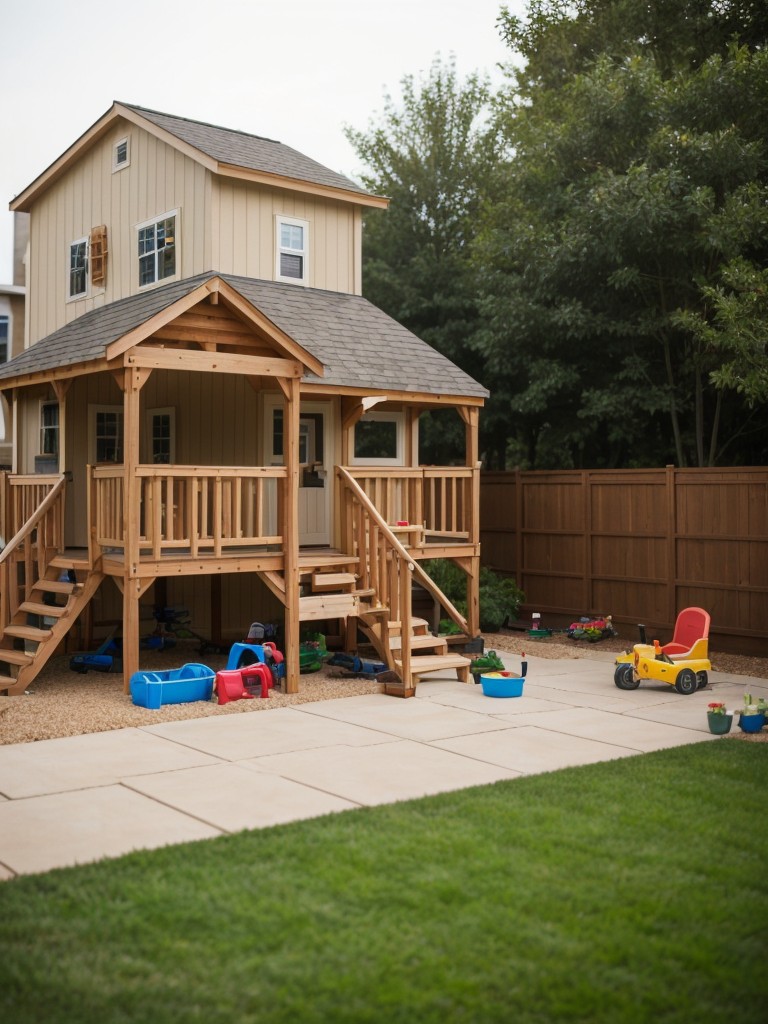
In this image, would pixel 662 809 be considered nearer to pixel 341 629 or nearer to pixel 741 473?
pixel 741 473

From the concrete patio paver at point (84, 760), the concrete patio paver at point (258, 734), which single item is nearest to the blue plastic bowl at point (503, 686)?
the concrete patio paver at point (258, 734)

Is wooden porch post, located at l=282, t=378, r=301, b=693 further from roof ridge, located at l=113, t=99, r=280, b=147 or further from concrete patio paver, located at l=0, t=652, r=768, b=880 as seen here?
roof ridge, located at l=113, t=99, r=280, b=147

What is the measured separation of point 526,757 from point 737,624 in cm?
632

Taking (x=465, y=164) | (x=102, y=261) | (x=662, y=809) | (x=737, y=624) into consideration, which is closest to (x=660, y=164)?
(x=737, y=624)

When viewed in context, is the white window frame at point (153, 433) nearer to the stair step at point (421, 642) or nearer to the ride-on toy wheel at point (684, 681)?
the stair step at point (421, 642)

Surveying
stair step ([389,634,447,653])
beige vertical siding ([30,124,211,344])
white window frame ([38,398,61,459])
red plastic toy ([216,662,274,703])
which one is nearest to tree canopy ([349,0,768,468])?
stair step ([389,634,447,653])

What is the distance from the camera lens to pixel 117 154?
16094mm

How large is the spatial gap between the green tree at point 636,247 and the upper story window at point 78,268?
7226mm

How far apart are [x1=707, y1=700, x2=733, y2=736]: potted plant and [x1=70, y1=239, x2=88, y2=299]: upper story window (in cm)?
1169

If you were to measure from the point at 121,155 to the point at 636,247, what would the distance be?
26.6 feet

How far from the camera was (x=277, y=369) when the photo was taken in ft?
38.3

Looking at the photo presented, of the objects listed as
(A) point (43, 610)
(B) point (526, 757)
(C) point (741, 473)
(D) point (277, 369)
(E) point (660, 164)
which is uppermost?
(E) point (660, 164)

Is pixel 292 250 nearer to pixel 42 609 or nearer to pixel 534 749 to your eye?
pixel 42 609

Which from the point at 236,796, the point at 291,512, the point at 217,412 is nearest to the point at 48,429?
the point at 217,412
